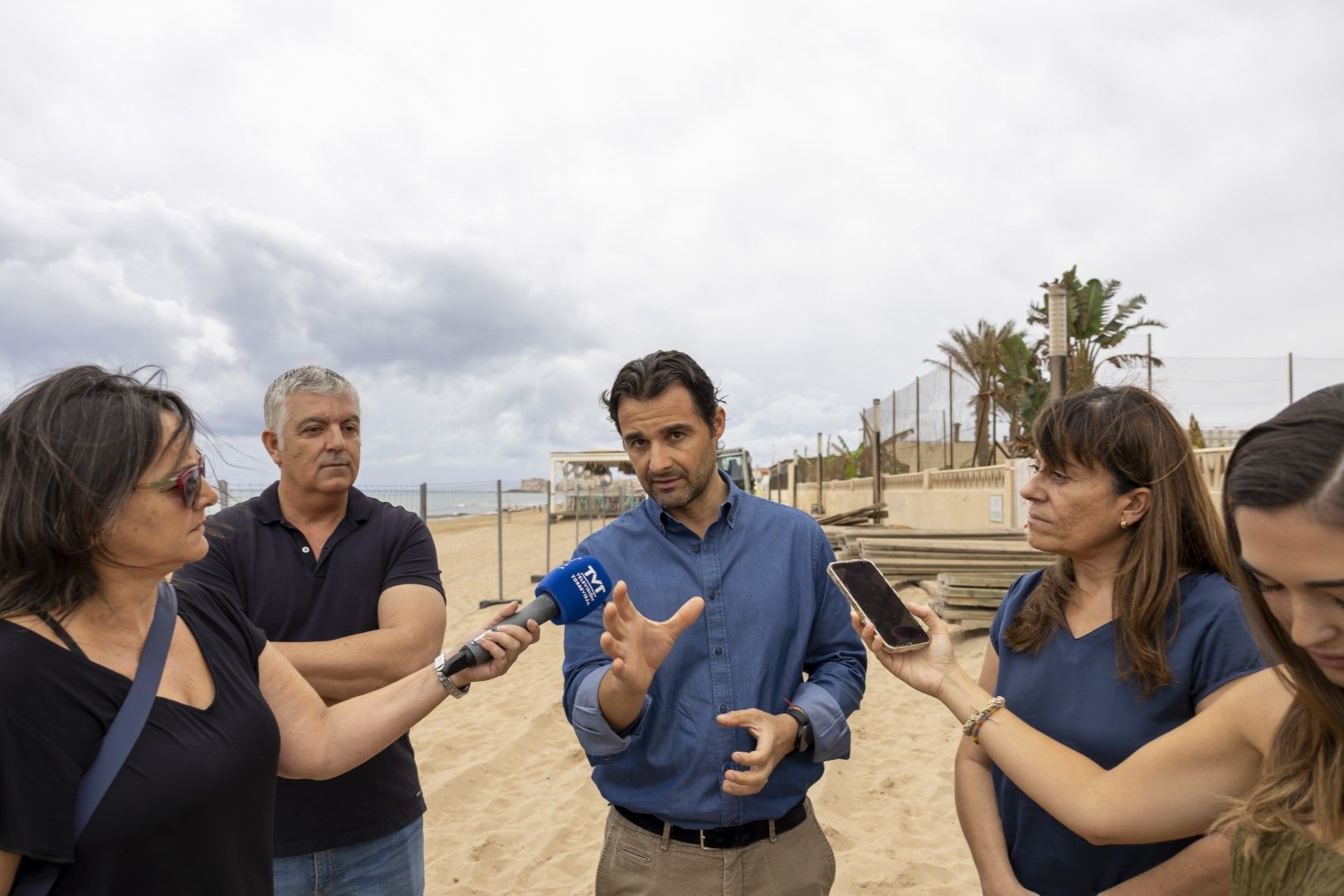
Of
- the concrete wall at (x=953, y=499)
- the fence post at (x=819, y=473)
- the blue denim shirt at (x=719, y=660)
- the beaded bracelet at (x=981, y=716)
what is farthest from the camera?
the fence post at (x=819, y=473)

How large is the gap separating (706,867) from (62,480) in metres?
1.83

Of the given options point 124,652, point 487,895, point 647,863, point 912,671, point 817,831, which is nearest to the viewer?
point 124,652

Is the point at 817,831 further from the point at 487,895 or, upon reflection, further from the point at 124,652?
the point at 487,895

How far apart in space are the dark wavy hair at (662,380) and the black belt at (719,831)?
3.90ft

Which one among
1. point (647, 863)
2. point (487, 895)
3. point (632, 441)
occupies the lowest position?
point (487, 895)

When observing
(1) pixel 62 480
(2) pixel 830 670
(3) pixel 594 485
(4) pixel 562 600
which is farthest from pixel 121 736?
(3) pixel 594 485

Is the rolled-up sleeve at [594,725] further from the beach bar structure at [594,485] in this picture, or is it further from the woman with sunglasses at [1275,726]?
the beach bar structure at [594,485]

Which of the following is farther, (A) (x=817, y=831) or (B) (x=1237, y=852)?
(A) (x=817, y=831)

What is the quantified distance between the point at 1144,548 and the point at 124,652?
90.1 inches

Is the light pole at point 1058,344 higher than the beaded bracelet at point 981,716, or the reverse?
the light pole at point 1058,344

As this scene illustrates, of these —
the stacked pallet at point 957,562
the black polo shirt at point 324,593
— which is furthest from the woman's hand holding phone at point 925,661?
the stacked pallet at point 957,562

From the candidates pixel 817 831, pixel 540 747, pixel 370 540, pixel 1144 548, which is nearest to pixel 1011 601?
pixel 1144 548

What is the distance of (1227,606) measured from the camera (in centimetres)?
198

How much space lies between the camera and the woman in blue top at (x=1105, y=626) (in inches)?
77.8
